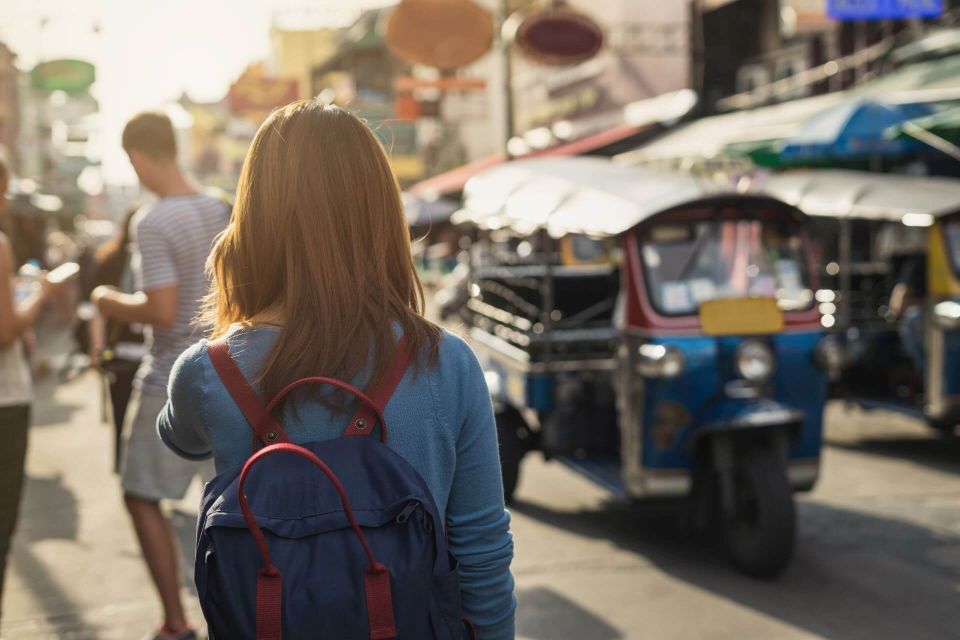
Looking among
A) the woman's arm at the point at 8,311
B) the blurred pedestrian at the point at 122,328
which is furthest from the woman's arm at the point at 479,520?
the blurred pedestrian at the point at 122,328

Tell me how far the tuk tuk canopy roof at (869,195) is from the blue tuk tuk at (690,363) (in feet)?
6.54

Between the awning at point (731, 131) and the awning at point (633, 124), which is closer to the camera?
the awning at point (731, 131)

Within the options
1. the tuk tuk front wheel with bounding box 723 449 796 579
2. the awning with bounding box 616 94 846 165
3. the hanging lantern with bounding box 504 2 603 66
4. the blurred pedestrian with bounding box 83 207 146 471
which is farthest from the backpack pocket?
the hanging lantern with bounding box 504 2 603 66

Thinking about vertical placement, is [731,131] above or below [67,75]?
below

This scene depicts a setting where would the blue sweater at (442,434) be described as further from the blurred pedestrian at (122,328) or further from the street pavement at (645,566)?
the blurred pedestrian at (122,328)

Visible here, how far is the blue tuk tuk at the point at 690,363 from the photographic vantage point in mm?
5945

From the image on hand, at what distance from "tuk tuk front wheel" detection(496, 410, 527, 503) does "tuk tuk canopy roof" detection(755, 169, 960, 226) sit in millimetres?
2583

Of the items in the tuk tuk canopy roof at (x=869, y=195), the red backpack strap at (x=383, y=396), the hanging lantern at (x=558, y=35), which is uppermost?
the hanging lantern at (x=558, y=35)

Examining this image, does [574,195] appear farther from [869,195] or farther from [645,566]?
[869,195]

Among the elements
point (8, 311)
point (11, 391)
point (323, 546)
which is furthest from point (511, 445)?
point (323, 546)

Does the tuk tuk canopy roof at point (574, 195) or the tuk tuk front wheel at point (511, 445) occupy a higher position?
the tuk tuk canopy roof at point (574, 195)

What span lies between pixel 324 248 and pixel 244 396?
0.91 ft

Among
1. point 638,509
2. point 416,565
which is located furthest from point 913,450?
point 416,565

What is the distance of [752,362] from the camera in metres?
6.20
